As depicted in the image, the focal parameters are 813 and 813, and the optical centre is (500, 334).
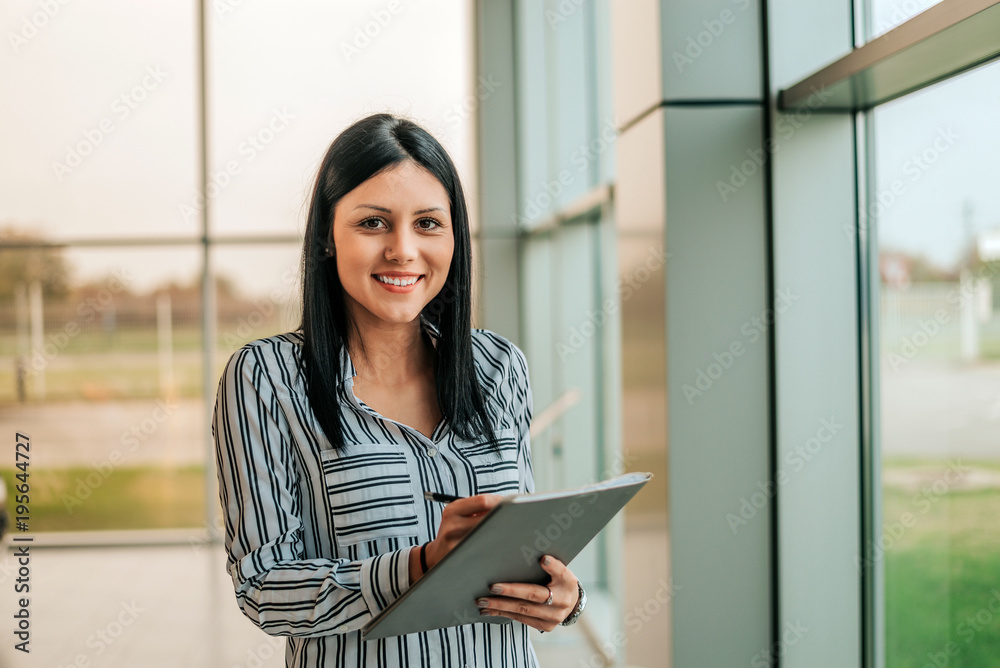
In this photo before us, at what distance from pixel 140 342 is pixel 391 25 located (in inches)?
124

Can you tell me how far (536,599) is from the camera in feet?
3.90

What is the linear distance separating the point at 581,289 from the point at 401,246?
133 inches

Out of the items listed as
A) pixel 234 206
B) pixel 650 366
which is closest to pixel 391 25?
pixel 234 206

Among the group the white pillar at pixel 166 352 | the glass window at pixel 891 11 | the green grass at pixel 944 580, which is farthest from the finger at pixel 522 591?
the white pillar at pixel 166 352

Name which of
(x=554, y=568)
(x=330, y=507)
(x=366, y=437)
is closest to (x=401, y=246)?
(x=366, y=437)

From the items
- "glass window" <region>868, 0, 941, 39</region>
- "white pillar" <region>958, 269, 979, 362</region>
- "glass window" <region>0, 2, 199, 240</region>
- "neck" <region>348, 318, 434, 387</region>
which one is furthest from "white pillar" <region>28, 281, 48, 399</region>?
"white pillar" <region>958, 269, 979, 362</region>

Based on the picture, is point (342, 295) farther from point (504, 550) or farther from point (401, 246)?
point (504, 550)

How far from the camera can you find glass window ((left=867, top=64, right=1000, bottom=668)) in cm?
170

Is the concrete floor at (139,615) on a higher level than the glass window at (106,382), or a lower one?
lower

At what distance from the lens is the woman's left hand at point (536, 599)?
3.85 feet

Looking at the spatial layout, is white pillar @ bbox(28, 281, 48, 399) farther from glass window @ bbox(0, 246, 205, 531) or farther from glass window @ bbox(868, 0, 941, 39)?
glass window @ bbox(868, 0, 941, 39)

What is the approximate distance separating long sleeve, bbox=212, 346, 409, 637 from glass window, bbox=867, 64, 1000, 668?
1295 millimetres

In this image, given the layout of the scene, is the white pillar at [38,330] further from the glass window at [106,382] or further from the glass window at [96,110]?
the glass window at [96,110]

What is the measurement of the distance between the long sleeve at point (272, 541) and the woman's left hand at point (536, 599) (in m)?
0.13
